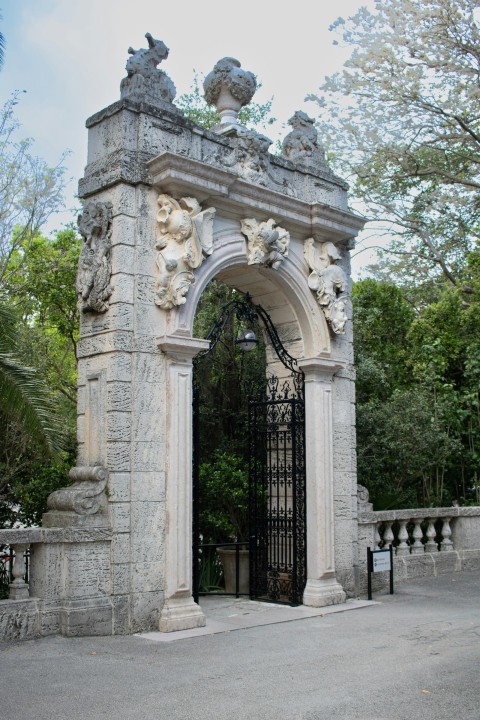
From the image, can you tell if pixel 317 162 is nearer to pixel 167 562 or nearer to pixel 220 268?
pixel 220 268

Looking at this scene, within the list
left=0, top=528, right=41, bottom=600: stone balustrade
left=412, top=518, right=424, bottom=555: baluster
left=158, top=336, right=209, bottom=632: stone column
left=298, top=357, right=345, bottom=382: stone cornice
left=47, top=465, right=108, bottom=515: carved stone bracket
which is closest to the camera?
left=0, top=528, right=41, bottom=600: stone balustrade

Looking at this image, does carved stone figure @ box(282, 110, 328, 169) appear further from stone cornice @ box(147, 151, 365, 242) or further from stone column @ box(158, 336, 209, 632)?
stone column @ box(158, 336, 209, 632)

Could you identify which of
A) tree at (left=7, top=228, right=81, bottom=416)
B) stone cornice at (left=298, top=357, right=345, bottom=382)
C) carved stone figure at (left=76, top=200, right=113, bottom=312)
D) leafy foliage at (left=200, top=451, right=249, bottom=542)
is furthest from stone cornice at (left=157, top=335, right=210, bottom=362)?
tree at (left=7, top=228, right=81, bottom=416)

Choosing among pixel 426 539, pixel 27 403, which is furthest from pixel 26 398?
pixel 426 539

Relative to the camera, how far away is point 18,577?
286 inches

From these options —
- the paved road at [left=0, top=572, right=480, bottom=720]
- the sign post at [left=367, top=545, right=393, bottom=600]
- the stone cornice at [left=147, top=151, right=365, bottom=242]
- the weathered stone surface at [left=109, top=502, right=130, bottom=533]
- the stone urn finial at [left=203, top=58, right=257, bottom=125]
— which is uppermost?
the stone urn finial at [left=203, top=58, right=257, bottom=125]

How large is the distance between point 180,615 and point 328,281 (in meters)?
4.37

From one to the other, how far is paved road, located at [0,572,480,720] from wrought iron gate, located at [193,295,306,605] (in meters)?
1.31

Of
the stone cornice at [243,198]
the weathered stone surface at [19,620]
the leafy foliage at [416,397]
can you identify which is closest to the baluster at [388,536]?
the leafy foliage at [416,397]

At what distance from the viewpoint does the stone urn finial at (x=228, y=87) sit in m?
9.52

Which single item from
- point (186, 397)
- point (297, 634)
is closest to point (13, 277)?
point (186, 397)

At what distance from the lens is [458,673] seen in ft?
19.9

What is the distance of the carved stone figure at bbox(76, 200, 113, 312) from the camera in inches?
311

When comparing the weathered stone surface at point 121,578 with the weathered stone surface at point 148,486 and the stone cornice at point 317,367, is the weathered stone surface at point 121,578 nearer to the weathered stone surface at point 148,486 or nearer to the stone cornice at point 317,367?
the weathered stone surface at point 148,486
